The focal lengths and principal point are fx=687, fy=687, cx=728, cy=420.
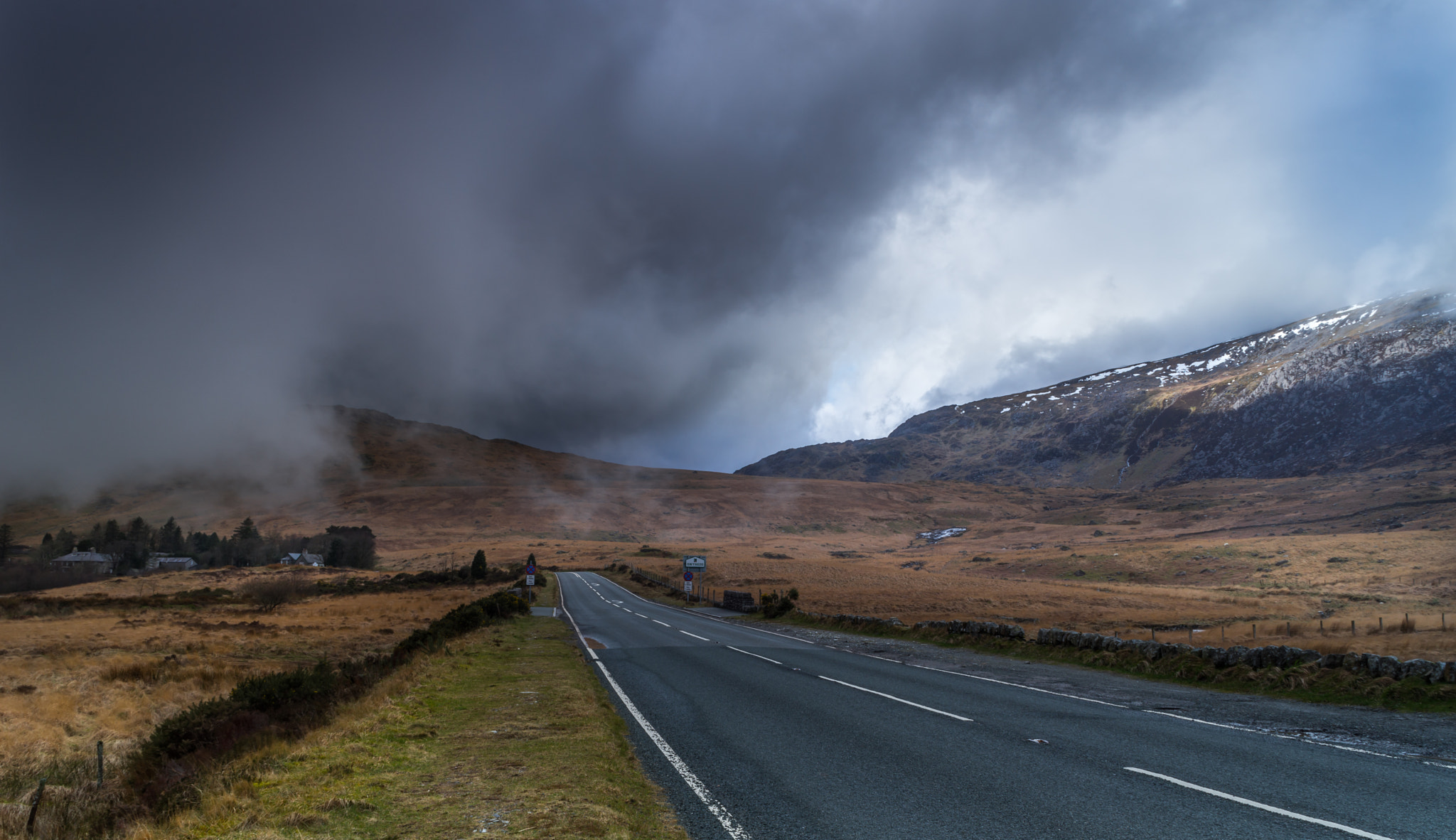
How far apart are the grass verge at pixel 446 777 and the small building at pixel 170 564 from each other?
119 metres

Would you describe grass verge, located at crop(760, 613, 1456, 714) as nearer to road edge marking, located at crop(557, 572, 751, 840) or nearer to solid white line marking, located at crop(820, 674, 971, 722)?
solid white line marking, located at crop(820, 674, 971, 722)

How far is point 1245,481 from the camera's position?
153500 millimetres

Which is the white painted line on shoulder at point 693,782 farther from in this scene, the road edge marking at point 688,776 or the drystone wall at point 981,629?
the drystone wall at point 981,629

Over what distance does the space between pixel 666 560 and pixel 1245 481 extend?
5434 inches

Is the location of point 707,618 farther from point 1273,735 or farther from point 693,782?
point 693,782

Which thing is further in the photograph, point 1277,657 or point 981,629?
point 981,629

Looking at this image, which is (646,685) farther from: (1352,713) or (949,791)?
(1352,713)

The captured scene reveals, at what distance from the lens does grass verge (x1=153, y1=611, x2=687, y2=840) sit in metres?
5.94

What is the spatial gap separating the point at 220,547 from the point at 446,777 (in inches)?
5268

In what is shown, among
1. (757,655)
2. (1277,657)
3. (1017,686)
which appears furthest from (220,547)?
(1277,657)

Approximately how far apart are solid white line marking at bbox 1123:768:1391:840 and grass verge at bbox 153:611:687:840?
5.57 meters

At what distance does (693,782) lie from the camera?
7777 mm

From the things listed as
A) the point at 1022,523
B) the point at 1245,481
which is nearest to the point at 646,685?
the point at 1022,523

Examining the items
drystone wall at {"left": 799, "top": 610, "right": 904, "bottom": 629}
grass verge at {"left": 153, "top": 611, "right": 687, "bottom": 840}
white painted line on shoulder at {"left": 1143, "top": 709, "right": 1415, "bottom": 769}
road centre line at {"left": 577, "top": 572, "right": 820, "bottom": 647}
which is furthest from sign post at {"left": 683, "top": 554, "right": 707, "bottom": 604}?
white painted line on shoulder at {"left": 1143, "top": 709, "right": 1415, "bottom": 769}
